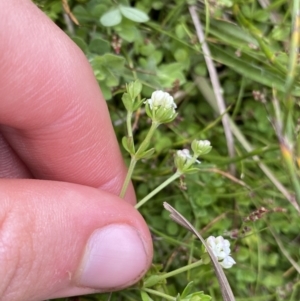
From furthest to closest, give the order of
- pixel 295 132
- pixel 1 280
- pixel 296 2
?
pixel 295 132
pixel 296 2
pixel 1 280

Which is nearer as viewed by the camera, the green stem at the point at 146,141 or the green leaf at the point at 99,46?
the green stem at the point at 146,141

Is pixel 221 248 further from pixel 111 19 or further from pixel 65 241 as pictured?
pixel 111 19

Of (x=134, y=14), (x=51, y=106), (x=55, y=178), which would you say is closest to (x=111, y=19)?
(x=134, y=14)

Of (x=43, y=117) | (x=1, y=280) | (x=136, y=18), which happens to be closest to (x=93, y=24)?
(x=136, y=18)

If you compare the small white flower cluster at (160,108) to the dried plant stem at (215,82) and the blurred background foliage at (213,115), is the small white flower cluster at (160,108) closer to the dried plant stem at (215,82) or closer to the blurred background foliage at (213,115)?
the blurred background foliage at (213,115)

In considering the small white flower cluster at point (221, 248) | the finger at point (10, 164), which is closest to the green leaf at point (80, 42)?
the finger at point (10, 164)

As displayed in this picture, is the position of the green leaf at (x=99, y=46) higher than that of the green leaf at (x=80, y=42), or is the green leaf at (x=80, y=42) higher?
the green leaf at (x=80, y=42)

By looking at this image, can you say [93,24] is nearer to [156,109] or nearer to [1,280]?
[156,109]
